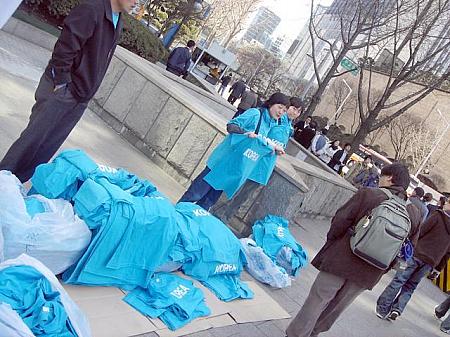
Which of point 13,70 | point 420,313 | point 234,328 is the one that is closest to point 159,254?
point 234,328

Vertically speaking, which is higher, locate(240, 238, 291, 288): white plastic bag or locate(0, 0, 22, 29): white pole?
locate(0, 0, 22, 29): white pole

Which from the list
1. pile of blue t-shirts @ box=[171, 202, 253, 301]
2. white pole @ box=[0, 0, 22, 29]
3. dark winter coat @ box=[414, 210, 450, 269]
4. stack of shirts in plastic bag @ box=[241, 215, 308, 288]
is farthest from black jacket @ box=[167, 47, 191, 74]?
white pole @ box=[0, 0, 22, 29]

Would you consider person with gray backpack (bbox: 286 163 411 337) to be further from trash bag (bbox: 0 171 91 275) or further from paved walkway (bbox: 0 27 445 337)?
trash bag (bbox: 0 171 91 275)

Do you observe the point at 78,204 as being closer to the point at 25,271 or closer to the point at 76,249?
the point at 76,249

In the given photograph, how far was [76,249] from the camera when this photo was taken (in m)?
3.46

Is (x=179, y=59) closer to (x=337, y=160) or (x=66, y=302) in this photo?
(x=337, y=160)

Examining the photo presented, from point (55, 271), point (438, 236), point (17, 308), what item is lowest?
point (55, 271)

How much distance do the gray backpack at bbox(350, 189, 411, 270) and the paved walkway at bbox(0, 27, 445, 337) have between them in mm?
1299

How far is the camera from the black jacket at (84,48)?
3.57m

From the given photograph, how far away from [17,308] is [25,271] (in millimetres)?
221

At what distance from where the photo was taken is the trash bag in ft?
10.2

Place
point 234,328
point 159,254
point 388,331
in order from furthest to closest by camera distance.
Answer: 1. point 388,331
2. point 234,328
3. point 159,254

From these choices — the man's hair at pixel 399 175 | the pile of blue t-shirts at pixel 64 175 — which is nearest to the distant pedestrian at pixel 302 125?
the man's hair at pixel 399 175

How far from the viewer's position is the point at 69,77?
3.75 metres
